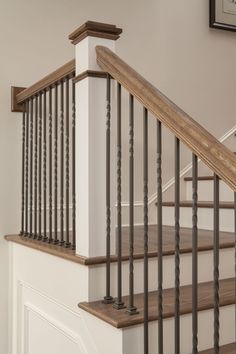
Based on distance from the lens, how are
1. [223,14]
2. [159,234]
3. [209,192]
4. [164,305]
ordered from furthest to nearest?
1. [223,14]
2. [209,192]
3. [164,305]
4. [159,234]

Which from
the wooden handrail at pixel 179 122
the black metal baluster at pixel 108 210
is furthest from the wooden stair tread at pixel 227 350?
the wooden handrail at pixel 179 122

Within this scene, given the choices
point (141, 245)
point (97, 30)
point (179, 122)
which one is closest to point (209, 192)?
point (141, 245)

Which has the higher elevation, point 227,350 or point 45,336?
point 227,350

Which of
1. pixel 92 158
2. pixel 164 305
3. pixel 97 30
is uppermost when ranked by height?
pixel 97 30

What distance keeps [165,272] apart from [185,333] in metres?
0.33

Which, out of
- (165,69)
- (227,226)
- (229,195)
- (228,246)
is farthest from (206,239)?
(165,69)

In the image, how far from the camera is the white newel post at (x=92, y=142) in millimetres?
→ 1826

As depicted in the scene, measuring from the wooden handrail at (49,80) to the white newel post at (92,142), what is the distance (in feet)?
0.51

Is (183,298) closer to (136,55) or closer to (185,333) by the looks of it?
(185,333)

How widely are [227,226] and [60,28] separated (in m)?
1.70

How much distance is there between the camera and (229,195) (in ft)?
9.71

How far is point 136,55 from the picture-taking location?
10.8 feet

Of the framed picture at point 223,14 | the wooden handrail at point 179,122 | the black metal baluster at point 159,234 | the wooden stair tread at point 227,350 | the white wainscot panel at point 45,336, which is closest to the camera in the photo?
the wooden handrail at point 179,122

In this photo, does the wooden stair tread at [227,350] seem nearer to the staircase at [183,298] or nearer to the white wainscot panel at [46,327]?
the staircase at [183,298]
